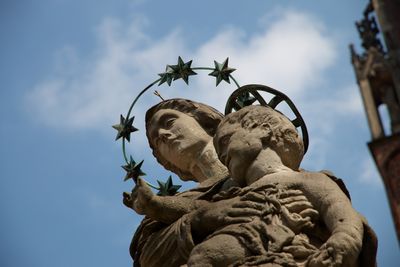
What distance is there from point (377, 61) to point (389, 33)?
1780 millimetres

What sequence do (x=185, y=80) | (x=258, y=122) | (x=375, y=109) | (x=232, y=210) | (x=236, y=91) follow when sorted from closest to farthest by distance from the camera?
(x=232, y=210) → (x=258, y=122) → (x=236, y=91) → (x=185, y=80) → (x=375, y=109)

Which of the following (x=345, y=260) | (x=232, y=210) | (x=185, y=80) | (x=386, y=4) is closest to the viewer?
(x=345, y=260)

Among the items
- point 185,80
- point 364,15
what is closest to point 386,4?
point 364,15

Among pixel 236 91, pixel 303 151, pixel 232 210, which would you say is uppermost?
pixel 236 91

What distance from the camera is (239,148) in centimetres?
503

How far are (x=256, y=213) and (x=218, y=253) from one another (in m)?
0.25

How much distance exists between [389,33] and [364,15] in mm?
2366

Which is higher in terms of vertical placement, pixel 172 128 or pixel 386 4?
pixel 386 4

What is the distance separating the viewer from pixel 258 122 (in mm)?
5082

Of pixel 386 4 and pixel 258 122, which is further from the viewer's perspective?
pixel 386 4

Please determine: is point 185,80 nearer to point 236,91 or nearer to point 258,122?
point 236,91

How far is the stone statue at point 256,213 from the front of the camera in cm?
449

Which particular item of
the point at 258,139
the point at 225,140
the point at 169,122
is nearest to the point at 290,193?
the point at 258,139

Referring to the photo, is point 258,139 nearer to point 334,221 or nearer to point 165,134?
point 334,221
